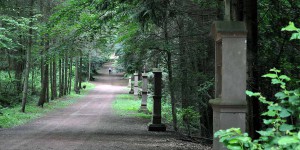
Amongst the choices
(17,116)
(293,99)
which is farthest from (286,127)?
(17,116)

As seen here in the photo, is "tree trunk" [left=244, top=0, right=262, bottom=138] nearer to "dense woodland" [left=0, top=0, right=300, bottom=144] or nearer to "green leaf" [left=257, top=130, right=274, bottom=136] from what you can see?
"dense woodland" [left=0, top=0, right=300, bottom=144]

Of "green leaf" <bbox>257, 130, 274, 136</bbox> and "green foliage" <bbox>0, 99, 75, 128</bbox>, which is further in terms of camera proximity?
"green foliage" <bbox>0, 99, 75, 128</bbox>

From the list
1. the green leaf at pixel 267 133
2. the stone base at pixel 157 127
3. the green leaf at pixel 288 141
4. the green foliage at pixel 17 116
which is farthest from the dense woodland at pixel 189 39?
the green leaf at pixel 288 141

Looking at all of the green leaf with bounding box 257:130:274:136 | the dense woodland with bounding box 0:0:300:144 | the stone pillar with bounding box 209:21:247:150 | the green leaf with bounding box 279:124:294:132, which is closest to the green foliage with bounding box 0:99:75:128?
the dense woodland with bounding box 0:0:300:144

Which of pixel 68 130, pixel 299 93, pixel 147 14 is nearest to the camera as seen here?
pixel 299 93

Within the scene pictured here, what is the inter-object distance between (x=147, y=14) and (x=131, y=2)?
5.03 feet

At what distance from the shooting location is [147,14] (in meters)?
9.44

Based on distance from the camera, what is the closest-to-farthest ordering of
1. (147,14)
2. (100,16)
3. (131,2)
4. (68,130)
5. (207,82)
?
(147,14) → (131,2) → (207,82) → (100,16) → (68,130)

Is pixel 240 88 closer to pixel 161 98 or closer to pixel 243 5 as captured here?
pixel 243 5

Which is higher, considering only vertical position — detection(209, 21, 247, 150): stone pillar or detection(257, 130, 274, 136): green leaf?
detection(209, 21, 247, 150): stone pillar

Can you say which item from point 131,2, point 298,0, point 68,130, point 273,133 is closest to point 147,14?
point 131,2

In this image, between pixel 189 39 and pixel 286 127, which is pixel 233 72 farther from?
pixel 189 39

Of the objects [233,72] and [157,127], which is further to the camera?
[157,127]

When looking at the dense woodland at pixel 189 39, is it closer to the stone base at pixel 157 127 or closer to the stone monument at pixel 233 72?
the stone base at pixel 157 127
